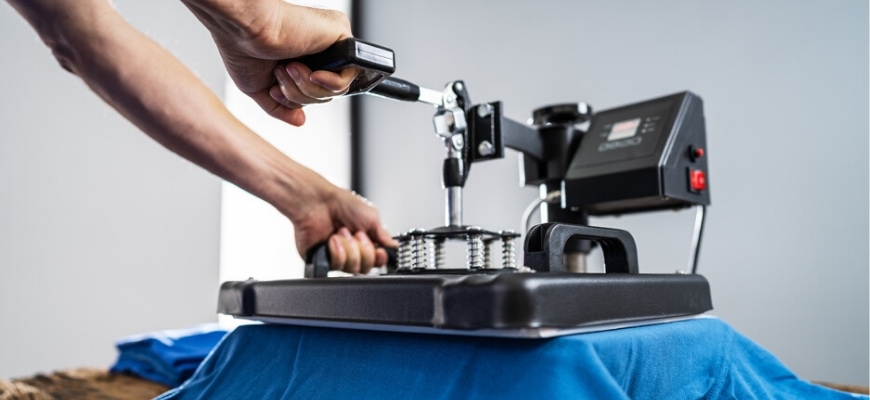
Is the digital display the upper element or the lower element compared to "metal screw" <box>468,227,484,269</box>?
upper

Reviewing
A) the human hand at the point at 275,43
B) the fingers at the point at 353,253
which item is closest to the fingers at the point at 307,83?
the human hand at the point at 275,43

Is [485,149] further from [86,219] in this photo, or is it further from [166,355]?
[86,219]

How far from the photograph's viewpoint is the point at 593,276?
390mm

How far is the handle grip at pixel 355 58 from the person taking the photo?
0.45 metres

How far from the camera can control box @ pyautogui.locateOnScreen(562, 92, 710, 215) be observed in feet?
2.24

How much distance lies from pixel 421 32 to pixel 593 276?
1218 mm

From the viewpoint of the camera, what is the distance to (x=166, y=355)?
82 cm

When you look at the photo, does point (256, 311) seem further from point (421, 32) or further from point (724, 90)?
point (421, 32)

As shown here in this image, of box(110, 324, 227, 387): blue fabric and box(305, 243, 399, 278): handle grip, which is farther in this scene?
box(110, 324, 227, 387): blue fabric

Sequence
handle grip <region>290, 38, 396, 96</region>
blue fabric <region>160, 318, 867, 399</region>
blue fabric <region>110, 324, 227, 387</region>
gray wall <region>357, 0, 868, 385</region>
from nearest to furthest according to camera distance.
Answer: blue fabric <region>160, 318, 867, 399</region>, handle grip <region>290, 38, 396, 96</region>, blue fabric <region>110, 324, 227, 387</region>, gray wall <region>357, 0, 868, 385</region>

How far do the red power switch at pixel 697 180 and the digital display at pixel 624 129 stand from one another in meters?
0.08

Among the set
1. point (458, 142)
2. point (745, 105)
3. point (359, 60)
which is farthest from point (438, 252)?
point (745, 105)

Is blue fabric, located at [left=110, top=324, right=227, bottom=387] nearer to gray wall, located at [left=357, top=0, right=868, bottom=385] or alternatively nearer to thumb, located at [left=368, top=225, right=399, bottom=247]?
thumb, located at [left=368, top=225, right=399, bottom=247]

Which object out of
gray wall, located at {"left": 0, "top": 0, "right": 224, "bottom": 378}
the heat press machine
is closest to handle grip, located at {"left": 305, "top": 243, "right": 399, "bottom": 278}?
the heat press machine
